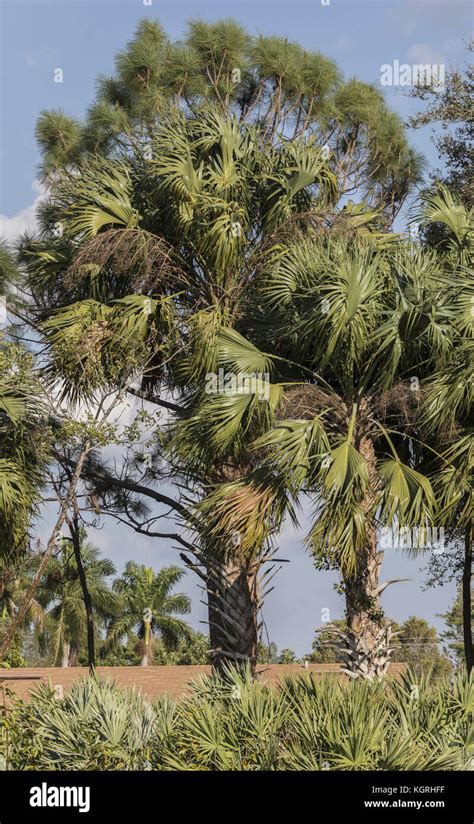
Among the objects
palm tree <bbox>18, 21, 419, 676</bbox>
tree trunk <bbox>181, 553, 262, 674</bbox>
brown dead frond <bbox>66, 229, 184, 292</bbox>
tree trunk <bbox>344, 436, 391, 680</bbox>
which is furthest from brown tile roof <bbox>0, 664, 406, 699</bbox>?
tree trunk <bbox>344, 436, 391, 680</bbox>

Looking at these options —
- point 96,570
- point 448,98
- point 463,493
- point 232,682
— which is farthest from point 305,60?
point 96,570

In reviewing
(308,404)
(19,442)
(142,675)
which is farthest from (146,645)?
(308,404)

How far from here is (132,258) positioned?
15.5 meters

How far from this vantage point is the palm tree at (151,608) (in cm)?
4162

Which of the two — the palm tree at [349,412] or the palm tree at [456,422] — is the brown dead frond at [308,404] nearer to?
the palm tree at [349,412]

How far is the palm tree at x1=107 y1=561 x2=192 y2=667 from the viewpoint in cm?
4162

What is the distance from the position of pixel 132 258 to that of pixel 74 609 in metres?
26.7

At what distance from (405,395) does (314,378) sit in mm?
1645

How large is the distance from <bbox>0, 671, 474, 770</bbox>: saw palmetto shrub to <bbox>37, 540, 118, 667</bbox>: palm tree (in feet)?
95.8

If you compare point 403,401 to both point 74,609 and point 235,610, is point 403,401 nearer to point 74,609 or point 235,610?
point 235,610

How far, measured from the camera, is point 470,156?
20.1m

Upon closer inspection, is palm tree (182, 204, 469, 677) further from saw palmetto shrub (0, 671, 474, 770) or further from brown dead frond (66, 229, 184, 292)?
brown dead frond (66, 229, 184, 292)

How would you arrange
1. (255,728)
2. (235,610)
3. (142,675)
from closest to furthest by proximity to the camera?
(255,728) < (235,610) < (142,675)

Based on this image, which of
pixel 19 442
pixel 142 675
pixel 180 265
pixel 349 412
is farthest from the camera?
pixel 142 675
